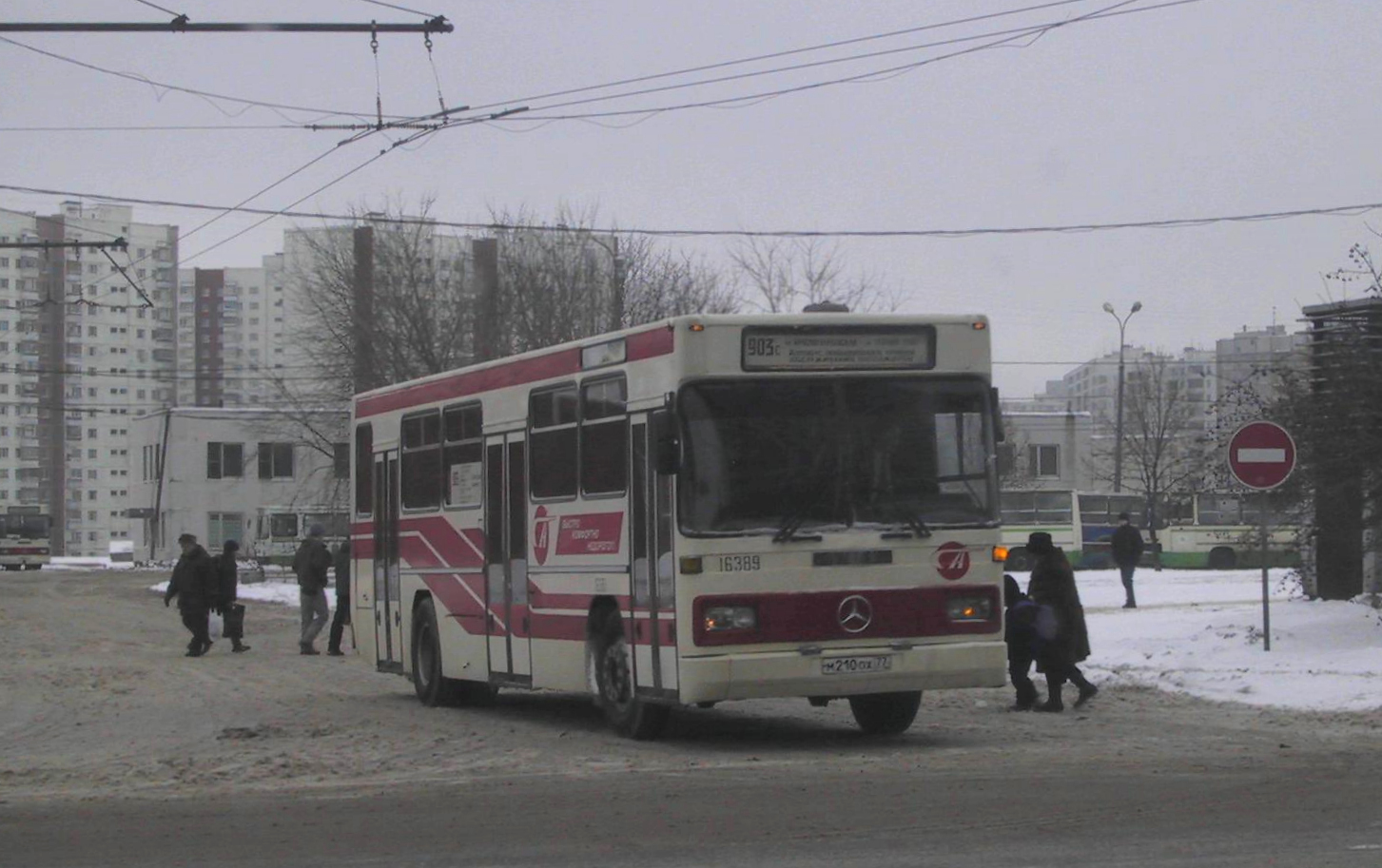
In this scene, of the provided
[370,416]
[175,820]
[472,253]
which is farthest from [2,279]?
[175,820]

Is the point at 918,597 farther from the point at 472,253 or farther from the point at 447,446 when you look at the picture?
the point at 472,253

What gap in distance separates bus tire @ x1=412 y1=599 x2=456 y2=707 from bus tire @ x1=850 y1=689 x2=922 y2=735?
5.02m

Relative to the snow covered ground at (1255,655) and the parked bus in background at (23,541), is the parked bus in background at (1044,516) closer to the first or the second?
the snow covered ground at (1255,655)

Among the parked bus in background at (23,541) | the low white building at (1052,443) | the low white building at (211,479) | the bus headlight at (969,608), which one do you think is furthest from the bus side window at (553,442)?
the parked bus in background at (23,541)

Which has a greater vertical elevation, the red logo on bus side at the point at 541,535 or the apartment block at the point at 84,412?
the apartment block at the point at 84,412

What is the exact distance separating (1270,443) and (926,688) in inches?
307

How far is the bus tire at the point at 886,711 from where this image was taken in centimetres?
1516

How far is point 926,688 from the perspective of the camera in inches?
567

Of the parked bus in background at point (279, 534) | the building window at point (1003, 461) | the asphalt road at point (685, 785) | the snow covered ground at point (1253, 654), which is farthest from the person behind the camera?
the parked bus in background at point (279, 534)

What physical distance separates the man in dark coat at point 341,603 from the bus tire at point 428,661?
9288 millimetres

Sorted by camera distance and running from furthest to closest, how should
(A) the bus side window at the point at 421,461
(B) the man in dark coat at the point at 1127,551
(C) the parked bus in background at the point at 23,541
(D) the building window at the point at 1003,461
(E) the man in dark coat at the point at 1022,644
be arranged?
(C) the parked bus in background at the point at 23,541 → (B) the man in dark coat at the point at 1127,551 → (A) the bus side window at the point at 421,461 → (E) the man in dark coat at the point at 1022,644 → (D) the building window at the point at 1003,461

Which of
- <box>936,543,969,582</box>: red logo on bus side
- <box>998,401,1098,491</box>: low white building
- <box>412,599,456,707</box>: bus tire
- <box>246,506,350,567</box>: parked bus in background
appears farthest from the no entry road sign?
<box>998,401,1098,491</box>: low white building

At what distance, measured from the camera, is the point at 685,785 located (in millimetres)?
11984

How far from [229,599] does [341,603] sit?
6.32 feet
